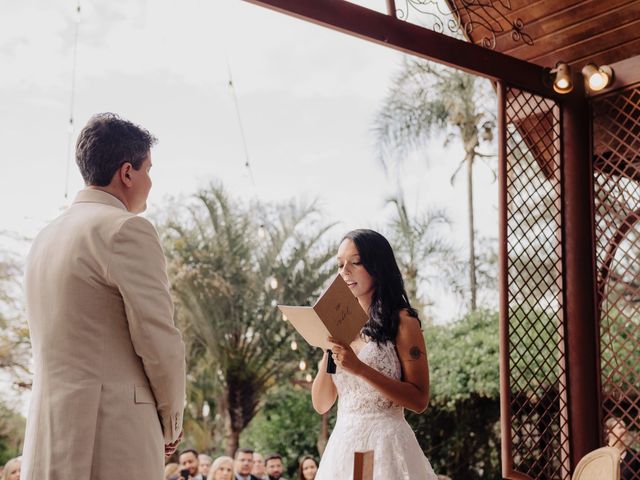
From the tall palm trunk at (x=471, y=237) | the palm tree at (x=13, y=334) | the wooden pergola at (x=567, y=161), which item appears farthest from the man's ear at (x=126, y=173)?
the tall palm trunk at (x=471, y=237)

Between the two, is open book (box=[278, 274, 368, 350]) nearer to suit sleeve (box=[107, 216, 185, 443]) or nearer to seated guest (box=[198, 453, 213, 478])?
suit sleeve (box=[107, 216, 185, 443])

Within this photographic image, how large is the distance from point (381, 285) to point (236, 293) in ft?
36.2

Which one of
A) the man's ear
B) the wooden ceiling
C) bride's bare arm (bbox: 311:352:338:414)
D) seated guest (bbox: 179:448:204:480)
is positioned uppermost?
Result: the wooden ceiling

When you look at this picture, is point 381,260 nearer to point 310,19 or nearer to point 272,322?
point 310,19

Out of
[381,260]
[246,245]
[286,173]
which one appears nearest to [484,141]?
[246,245]

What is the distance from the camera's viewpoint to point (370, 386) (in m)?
3.05

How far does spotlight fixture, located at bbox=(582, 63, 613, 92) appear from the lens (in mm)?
5352

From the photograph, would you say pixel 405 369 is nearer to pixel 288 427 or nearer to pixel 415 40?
pixel 415 40

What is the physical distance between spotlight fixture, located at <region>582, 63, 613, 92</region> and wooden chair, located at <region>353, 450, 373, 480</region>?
3922mm

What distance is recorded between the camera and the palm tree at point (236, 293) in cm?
1387

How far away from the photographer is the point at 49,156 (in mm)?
16922

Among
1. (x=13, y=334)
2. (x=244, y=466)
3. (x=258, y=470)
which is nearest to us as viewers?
(x=244, y=466)

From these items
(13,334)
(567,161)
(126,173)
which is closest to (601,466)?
(567,161)

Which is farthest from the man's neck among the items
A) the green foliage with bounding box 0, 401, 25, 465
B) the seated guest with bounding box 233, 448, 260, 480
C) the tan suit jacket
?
the green foliage with bounding box 0, 401, 25, 465
